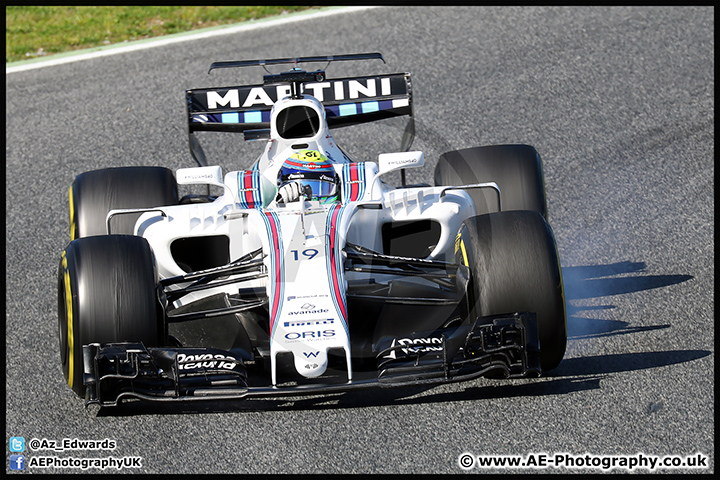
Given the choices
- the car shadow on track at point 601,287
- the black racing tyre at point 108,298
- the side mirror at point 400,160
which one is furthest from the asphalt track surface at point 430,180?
the side mirror at point 400,160

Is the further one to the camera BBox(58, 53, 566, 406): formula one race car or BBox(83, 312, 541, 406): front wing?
BBox(58, 53, 566, 406): formula one race car

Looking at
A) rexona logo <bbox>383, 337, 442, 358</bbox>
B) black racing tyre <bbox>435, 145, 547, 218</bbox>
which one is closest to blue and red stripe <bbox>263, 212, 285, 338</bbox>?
rexona logo <bbox>383, 337, 442, 358</bbox>

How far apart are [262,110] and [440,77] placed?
4.40m

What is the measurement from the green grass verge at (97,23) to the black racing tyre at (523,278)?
901cm

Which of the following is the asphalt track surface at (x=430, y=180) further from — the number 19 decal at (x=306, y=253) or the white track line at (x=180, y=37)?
the number 19 decal at (x=306, y=253)

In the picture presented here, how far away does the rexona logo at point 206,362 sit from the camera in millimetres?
6117

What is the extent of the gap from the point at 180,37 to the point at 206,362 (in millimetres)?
8839

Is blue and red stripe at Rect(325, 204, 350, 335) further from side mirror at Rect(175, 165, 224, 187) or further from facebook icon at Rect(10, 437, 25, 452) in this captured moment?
facebook icon at Rect(10, 437, 25, 452)

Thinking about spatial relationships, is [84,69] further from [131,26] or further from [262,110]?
[262,110]

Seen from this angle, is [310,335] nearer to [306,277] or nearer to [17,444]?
[306,277]

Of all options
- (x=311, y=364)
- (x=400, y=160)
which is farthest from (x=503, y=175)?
(x=311, y=364)

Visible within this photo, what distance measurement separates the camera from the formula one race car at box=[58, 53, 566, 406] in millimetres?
6113

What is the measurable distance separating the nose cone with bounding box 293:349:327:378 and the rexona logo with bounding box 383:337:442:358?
0.42 metres

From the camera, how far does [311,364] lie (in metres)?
6.13
